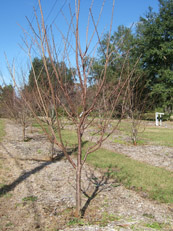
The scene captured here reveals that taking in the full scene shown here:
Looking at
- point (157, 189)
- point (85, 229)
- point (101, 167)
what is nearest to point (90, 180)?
point (101, 167)

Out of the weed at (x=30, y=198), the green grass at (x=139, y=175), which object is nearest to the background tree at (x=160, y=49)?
the green grass at (x=139, y=175)

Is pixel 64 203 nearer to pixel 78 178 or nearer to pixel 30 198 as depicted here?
pixel 30 198

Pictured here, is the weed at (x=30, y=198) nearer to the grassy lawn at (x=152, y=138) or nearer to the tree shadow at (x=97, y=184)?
the tree shadow at (x=97, y=184)

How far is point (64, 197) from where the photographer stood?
11.9 ft

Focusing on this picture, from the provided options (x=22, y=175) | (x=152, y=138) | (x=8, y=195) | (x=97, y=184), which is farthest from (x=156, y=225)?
(x=152, y=138)

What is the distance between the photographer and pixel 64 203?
338 centimetres

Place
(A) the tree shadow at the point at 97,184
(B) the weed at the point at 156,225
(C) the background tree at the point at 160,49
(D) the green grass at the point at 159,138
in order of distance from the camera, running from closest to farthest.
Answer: (B) the weed at the point at 156,225 < (A) the tree shadow at the point at 97,184 < (D) the green grass at the point at 159,138 < (C) the background tree at the point at 160,49

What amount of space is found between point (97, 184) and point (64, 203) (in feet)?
3.59

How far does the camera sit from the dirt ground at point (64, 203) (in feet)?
8.96

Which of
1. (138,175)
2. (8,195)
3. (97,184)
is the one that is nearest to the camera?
(8,195)

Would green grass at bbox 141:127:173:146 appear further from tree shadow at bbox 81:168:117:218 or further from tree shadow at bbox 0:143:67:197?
tree shadow at bbox 81:168:117:218

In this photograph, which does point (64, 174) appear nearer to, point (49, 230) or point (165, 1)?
point (49, 230)

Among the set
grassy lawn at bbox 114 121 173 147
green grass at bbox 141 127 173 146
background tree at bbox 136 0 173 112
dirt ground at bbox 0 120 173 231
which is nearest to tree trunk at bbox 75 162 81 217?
dirt ground at bbox 0 120 173 231

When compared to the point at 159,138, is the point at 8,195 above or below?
below
